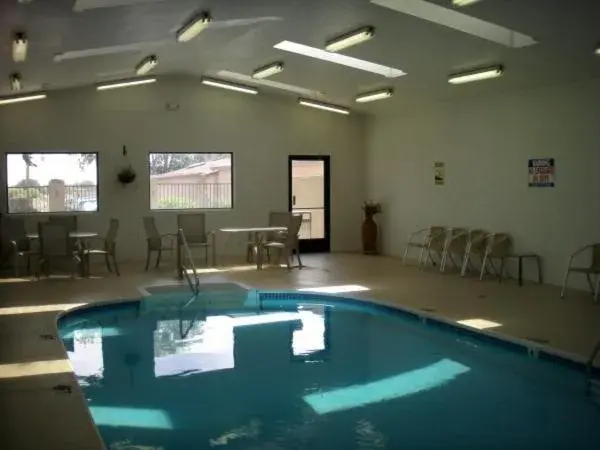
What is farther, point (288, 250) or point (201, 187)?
point (201, 187)

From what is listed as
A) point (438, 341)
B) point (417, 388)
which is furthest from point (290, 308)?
point (417, 388)

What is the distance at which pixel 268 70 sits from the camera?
35.7ft

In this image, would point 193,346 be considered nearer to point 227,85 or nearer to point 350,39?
point 350,39

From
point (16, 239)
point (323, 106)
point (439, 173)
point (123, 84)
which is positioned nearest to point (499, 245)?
point (439, 173)

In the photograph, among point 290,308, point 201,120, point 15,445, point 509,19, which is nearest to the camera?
point 15,445

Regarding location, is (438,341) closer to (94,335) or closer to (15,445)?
(94,335)

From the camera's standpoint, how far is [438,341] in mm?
7129

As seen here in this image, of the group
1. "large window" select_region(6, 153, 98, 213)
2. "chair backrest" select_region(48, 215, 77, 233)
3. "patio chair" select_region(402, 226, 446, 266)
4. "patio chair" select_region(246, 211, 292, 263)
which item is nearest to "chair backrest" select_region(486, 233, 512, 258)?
"patio chair" select_region(402, 226, 446, 266)

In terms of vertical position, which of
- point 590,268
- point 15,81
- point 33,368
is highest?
Result: point 15,81

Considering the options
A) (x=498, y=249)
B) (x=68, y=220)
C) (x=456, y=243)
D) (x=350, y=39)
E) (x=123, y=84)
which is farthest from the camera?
(x=123, y=84)

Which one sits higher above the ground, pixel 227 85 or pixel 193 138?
pixel 227 85

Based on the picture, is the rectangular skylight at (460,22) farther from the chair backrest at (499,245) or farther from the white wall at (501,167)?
the chair backrest at (499,245)

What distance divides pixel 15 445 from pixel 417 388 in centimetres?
311

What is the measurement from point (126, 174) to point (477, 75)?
6.43 metres
